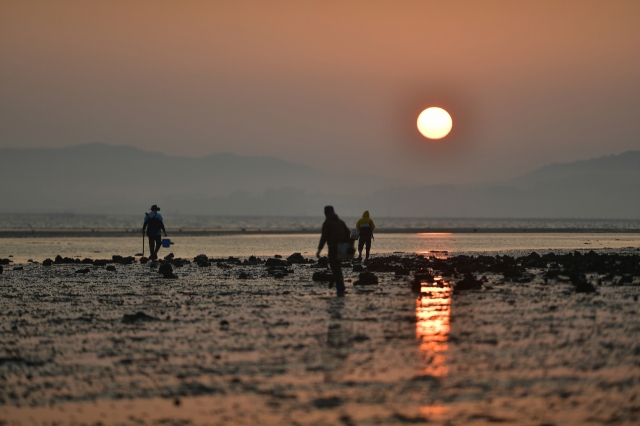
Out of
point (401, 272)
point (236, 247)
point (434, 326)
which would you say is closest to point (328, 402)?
point (434, 326)

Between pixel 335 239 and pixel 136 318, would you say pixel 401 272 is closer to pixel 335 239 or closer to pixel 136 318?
pixel 335 239

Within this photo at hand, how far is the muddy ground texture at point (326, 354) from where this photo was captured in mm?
8438

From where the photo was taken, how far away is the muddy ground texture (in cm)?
844

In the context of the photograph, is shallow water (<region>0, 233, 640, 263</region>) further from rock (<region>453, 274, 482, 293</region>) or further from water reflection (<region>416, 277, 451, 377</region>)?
water reflection (<region>416, 277, 451, 377</region>)

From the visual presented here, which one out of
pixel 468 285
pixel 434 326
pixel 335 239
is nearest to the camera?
pixel 434 326

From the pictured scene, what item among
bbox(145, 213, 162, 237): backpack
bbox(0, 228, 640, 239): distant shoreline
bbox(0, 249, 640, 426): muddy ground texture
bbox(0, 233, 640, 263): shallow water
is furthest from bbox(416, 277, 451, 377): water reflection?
bbox(0, 228, 640, 239): distant shoreline

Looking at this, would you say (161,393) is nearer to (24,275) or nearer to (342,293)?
(342,293)

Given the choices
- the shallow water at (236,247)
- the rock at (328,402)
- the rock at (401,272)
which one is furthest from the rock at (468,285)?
the shallow water at (236,247)

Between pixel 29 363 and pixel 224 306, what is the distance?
22.9ft

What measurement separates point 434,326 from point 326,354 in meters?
3.31

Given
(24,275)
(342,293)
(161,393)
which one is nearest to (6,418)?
(161,393)

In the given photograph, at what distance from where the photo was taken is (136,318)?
50.9 ft

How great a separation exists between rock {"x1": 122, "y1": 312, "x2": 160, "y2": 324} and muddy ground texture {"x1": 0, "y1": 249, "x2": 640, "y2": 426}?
1.3 inches

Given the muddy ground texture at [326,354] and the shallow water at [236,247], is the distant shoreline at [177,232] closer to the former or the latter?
the shallow water at [236,247]
